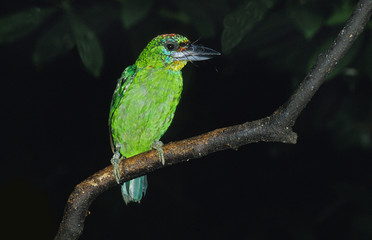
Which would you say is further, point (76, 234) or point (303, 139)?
point (303, 139)

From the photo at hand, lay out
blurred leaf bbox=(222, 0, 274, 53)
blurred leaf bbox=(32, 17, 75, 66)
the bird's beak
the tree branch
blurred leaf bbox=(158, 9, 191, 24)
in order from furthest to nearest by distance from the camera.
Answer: blurred leaf bbox=(158, 9, 191, 24), blurred leaf bbox=(32, 17, 75, 66), the bird's beak, blurred leaf bbox=(222, 0, 274, 53), the tree branch

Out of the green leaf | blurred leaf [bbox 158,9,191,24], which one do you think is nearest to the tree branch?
the green leaf

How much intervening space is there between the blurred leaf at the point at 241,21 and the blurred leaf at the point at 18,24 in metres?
1.17

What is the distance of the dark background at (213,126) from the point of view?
3148 millimetres

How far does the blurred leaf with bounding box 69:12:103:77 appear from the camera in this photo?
2.62 metres

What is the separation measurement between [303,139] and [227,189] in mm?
1036

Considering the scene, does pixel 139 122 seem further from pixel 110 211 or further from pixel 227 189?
pixel 227 189

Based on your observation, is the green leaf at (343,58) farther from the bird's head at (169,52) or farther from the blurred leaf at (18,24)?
the blurred leaf at (18,24)

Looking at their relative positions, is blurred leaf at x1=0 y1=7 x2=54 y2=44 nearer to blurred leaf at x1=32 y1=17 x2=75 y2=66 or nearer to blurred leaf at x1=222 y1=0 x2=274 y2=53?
blurred leaf at x1=32 y1=17 x2=75 y2=66

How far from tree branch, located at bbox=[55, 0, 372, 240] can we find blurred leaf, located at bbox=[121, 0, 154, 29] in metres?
0.78

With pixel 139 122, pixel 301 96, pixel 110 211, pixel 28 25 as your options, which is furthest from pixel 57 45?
pixel 110 211

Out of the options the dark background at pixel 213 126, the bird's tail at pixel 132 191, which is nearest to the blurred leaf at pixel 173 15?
the dark background at pixel 213 126

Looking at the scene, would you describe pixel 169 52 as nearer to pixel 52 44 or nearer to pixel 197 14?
pixel 197 14

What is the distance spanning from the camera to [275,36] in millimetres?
3074
